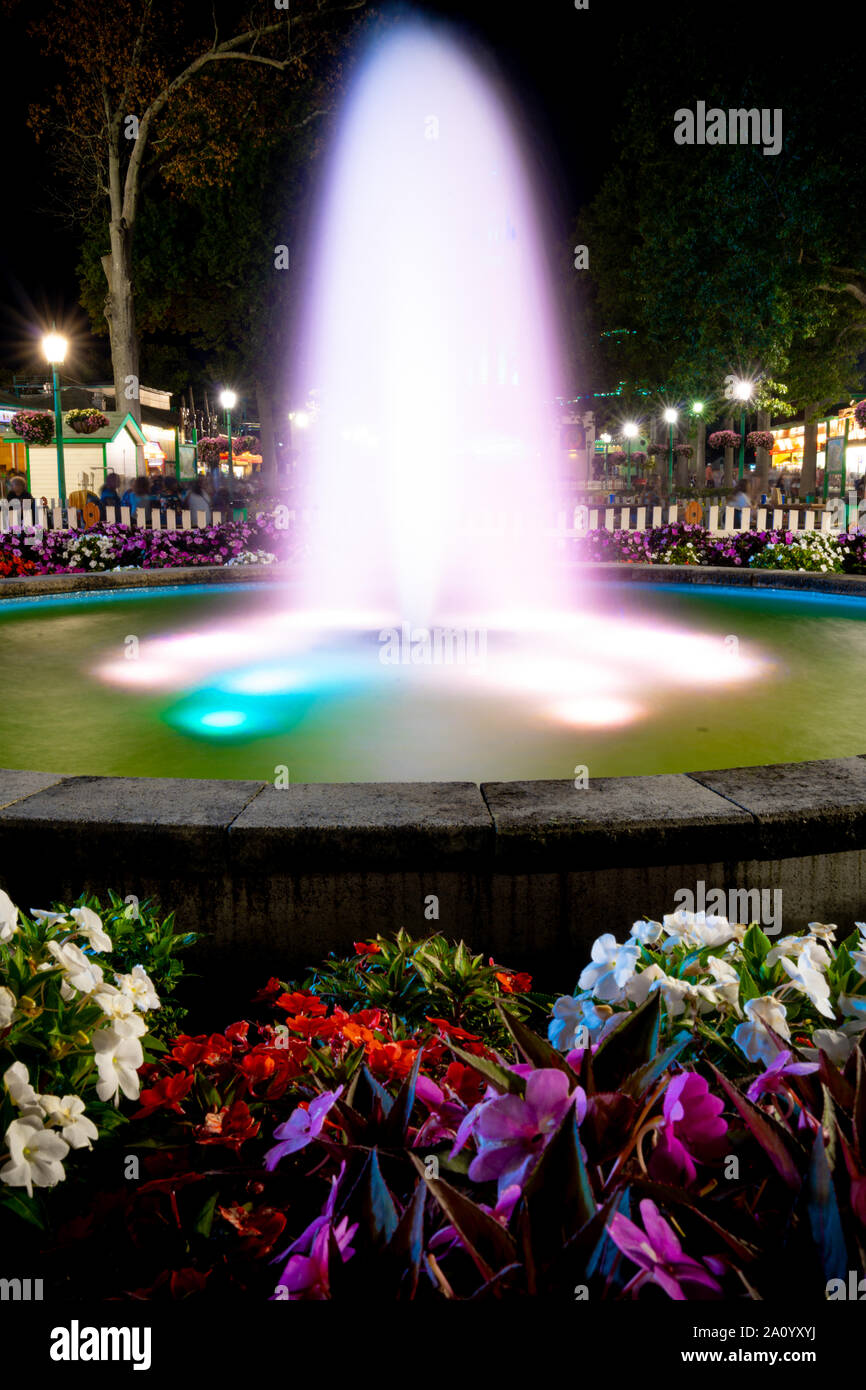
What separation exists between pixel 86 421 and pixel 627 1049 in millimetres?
31618

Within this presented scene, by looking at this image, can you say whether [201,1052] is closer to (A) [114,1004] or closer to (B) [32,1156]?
(A) [114,1004]

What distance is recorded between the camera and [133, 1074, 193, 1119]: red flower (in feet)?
6.19

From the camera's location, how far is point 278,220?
36.5m

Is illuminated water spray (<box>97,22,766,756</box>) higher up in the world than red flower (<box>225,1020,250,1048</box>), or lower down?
higher up

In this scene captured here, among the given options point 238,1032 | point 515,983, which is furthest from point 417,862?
point 238,1032

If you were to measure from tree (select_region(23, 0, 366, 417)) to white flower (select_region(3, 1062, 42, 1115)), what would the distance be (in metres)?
26.2

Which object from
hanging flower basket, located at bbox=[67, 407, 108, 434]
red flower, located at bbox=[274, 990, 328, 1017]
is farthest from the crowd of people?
red flower, located at bbox=[274, 990, 328, 1017]

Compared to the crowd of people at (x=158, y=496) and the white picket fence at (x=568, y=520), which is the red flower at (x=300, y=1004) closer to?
the white picket fence at (x=568, y=520)

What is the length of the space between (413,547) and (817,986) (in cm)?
1926

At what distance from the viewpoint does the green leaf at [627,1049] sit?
1.63 meters

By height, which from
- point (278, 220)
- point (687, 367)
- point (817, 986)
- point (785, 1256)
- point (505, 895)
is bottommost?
point (505, 895)

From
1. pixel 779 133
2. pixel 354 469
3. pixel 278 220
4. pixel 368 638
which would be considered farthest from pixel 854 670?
pixel 278 220

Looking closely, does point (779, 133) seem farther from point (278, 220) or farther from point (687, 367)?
point (278, 220)

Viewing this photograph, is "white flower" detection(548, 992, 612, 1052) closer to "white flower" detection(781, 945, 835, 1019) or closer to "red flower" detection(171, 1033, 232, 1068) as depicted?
"white flower" detection(781, 945, 835, 1019)
